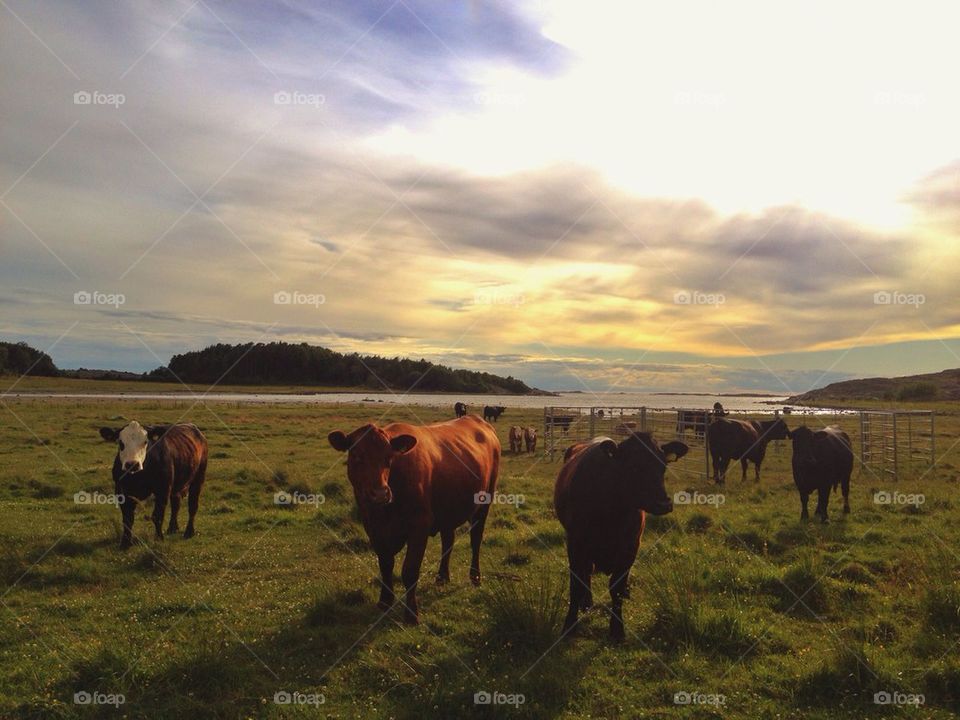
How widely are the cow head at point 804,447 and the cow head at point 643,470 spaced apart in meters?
7.89

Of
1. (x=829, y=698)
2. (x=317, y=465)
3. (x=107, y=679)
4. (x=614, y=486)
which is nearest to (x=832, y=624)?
(x=829, y=698)

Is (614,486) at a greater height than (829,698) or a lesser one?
greater

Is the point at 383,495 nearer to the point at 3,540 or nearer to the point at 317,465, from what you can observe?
the point at 3,540

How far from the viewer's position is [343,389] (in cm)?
13438

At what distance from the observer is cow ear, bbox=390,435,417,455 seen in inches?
266

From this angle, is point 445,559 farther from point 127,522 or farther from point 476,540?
point 127,522

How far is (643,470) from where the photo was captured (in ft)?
21.5

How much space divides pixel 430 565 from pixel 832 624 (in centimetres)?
508
